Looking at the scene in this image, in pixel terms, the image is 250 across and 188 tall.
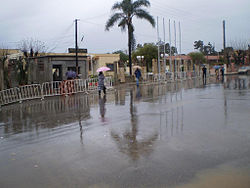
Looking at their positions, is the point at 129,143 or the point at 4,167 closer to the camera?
the point at 4,167

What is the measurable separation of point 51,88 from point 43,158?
551 inches

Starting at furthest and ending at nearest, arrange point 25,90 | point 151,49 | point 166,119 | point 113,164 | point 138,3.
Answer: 1. point 151,49
2. point 138,3
3. point 25,90
4. point 166,119
5. point 113,164

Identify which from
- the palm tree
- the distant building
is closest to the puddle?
the distant building

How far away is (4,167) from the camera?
548 centimetres

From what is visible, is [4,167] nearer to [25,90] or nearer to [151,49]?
[25,90]

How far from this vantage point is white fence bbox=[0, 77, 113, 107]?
16688 mm

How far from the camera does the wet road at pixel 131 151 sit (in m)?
4.60

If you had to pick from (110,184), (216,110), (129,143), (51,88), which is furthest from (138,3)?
(110,184)

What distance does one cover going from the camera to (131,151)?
5977mm

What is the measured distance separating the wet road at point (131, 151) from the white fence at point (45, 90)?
7.11 meters

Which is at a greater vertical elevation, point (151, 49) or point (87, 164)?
point (151, 49)

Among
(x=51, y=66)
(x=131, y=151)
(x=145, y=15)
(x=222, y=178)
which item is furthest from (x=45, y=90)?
(x=145, y=15)

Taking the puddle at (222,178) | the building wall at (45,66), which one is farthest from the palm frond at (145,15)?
the puddle at (222,178)

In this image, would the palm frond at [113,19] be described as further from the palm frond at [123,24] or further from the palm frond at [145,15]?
the palm frond at [145,15]
